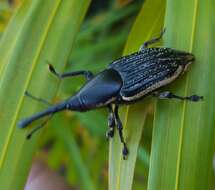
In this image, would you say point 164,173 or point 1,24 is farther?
point 1,24

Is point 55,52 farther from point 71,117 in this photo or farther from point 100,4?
point 100,4

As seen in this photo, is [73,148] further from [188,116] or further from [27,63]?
[188,116]

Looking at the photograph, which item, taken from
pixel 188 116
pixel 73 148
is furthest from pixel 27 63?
pixel 73 148

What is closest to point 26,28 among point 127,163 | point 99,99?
point 99,99

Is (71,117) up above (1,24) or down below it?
below

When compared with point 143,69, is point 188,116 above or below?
below

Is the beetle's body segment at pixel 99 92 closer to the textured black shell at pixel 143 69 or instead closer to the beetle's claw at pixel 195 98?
the textured black shell at pixel 143 69

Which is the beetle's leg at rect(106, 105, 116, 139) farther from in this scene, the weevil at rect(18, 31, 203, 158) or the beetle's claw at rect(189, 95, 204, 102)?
the beetle's claw at rect(189, 95, 204, 102)
